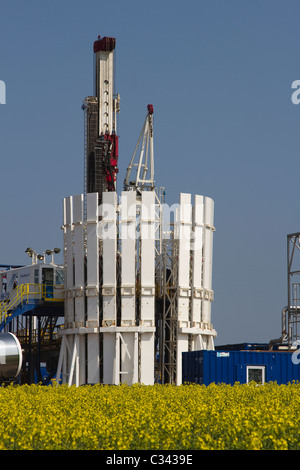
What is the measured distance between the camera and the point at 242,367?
4594 cm

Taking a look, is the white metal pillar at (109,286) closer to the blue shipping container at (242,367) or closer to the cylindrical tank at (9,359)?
the blue shipping container at (242,367)

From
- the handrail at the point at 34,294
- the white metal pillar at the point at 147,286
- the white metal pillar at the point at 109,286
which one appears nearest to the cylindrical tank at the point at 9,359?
the white metal pillar at the point at 109,286

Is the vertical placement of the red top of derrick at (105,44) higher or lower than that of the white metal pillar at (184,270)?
higher

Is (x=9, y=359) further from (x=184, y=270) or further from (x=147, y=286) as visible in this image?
(x=184, y=270)

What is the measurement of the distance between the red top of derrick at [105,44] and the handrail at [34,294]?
1835 centimetres

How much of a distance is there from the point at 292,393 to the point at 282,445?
13913 millimetres

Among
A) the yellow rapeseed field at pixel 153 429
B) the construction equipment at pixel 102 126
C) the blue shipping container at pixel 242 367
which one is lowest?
the blue shipping container at pixel 242 367

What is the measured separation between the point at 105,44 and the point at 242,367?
95.7 ft

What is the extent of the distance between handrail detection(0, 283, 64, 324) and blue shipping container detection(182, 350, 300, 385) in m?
16.7

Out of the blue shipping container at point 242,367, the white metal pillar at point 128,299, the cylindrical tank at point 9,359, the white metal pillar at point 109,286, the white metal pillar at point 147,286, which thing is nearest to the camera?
the cylindrical tank at point 9,359

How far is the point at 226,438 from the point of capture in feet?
60.7

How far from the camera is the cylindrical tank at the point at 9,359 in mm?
42562

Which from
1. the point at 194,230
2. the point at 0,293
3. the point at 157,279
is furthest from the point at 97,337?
the point at 0,293
